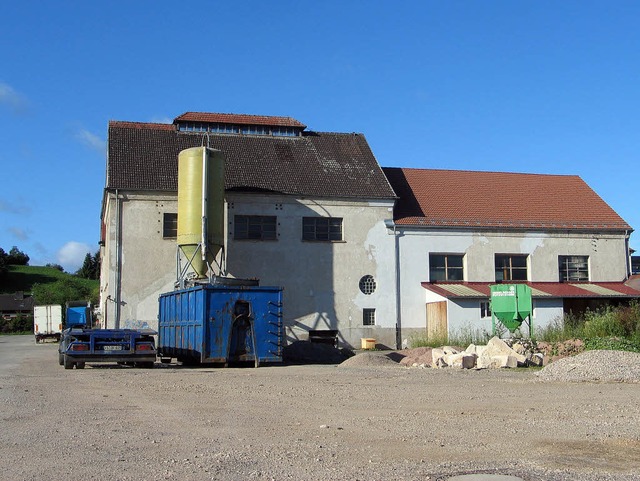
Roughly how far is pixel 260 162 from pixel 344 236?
18.7ft

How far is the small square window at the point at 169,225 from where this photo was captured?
3412 centimetres

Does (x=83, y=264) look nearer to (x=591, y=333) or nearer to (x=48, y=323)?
(x=48, y=323)

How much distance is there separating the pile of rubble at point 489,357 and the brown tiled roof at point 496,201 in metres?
13.5

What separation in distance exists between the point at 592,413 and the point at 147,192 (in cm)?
2591

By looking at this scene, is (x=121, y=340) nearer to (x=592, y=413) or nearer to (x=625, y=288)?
(x=592, y=413)

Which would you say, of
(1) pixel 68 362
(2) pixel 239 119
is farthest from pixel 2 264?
(1) pixel 68 362

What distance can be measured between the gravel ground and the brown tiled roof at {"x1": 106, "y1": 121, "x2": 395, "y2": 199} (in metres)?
18.2

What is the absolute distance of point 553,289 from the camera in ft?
121

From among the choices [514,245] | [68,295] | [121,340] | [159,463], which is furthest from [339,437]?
[68,295]

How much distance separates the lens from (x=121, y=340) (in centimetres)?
2205

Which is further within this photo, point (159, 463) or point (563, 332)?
point (563, 332)

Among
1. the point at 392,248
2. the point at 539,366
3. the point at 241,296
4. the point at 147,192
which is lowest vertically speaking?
the point at 539,366

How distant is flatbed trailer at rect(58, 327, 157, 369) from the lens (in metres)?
21.8

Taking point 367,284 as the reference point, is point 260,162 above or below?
above
